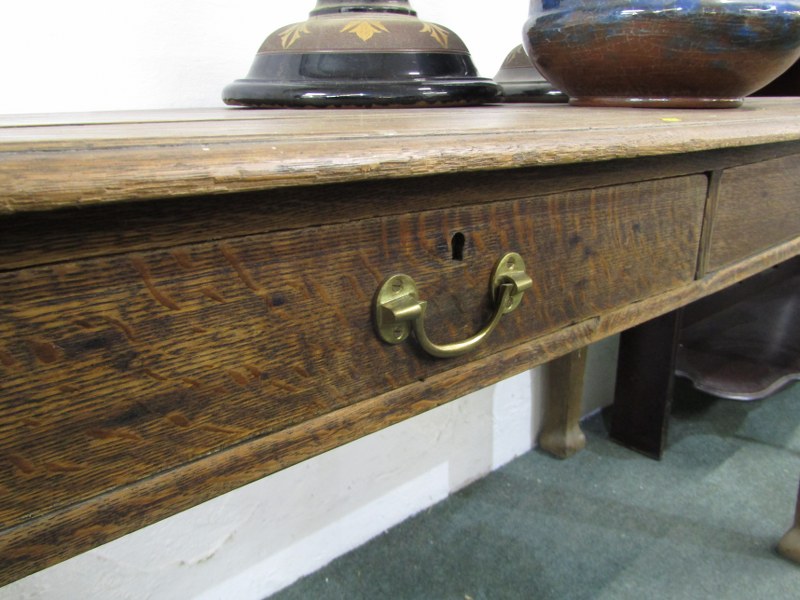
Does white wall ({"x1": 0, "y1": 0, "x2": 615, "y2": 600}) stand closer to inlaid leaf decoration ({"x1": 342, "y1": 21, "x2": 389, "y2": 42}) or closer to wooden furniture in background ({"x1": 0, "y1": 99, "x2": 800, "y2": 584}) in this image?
inlaid leaf decoration ({"x1": 342, "y1": 21, "x2": 389, "y2": 42})

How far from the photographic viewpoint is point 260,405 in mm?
296

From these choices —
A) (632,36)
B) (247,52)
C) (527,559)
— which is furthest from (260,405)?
(527,559)

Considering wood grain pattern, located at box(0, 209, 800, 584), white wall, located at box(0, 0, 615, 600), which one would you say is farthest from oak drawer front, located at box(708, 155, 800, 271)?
white wall, located at box(0, 0, 615, 600)

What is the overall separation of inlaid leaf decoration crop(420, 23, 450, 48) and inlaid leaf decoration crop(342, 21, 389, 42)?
0.04m

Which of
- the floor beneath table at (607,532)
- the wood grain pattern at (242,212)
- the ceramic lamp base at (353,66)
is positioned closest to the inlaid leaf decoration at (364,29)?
the ceramic lamp base at (353,66)

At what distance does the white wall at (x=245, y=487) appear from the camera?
2.07 feet

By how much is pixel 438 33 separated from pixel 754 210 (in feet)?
1.09

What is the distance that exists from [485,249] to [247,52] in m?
0.53

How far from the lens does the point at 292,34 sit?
1.92 ft

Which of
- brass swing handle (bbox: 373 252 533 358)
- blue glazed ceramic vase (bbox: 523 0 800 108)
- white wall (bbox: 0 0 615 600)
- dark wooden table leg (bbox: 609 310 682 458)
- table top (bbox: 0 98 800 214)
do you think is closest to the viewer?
table top (bbox: 0 98 800 214)

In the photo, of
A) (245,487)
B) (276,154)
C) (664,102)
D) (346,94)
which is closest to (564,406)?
(245,487)

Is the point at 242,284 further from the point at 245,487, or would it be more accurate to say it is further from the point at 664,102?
the point at 245,487

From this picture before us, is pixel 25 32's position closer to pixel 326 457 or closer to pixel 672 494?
pixel 326 457

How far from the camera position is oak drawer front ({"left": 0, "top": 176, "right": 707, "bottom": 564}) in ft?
0.77
